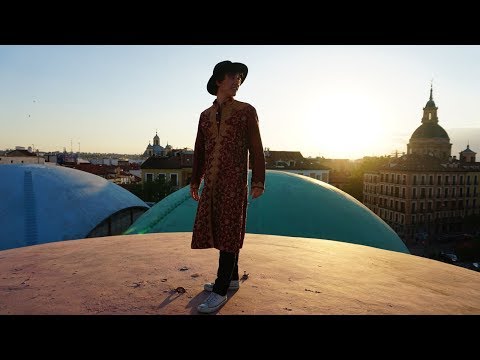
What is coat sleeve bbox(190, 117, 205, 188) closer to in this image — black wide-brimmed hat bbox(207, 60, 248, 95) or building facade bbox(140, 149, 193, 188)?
black wide-brimmed hat bbox(207, 60, 248, 95)

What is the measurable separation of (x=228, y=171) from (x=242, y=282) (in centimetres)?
107

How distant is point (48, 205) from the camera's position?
48.9 ft

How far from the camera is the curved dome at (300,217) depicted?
8.70 m

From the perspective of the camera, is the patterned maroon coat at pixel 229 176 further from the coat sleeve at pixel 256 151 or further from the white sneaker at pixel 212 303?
the white sneaker at pixel 212 303

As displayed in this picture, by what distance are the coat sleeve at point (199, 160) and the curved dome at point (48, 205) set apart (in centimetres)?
1282

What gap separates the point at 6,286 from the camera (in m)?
3.00

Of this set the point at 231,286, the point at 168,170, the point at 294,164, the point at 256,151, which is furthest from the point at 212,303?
the point at 294,164

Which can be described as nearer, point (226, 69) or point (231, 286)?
point (226, 69)

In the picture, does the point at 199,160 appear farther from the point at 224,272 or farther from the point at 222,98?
the point at 224,272

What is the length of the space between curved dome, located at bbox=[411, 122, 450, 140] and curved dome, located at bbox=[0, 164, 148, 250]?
6743 centimetres

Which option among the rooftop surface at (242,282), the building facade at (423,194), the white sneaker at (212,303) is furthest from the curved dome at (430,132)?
the white sneaker at (212,303)
